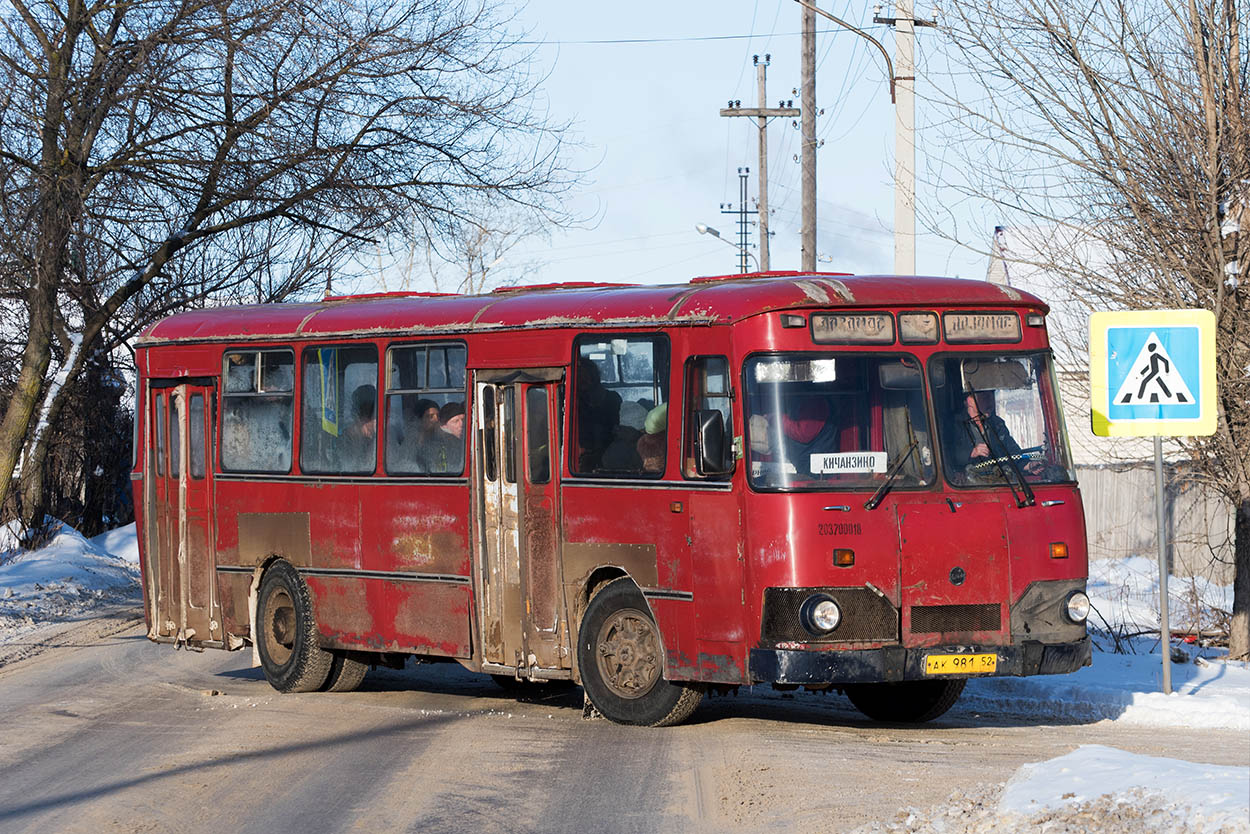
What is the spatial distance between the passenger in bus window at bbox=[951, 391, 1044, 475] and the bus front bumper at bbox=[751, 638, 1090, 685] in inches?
44.3

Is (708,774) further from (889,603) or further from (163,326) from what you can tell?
(163,326)

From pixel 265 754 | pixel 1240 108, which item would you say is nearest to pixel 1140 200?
pixel 1240 108

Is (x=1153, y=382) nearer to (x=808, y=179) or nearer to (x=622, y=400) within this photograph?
(x=622, y=400)

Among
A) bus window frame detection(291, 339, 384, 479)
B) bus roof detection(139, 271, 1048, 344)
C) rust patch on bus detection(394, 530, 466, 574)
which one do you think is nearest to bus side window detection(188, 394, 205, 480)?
bus roof detection(139, 271, 1048, 344)

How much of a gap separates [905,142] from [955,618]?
8237mm

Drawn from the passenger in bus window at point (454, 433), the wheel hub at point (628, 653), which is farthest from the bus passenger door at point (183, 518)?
the wheel hub at point (628, 653)

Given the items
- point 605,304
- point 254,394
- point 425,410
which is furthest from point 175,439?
point 605,304

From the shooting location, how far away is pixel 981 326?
1119cm

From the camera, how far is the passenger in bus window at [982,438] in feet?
35.8

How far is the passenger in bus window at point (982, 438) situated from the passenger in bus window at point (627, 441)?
204 centimetres

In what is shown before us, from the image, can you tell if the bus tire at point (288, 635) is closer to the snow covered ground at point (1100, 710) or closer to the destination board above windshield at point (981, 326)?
the snow covered ground at point (1100, 710)

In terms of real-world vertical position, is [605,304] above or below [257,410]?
above

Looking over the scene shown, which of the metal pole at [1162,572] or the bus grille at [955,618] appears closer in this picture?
the bus grille at [955,618]

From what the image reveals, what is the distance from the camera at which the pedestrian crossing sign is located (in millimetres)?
12000
